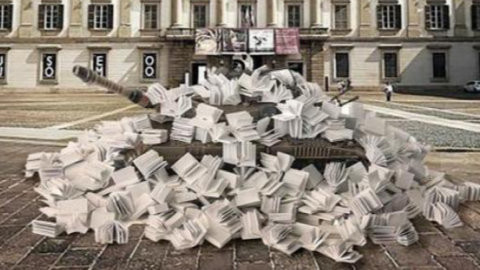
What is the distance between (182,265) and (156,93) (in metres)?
2.12

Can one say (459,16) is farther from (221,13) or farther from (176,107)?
(176,107)

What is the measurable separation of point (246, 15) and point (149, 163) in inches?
1260

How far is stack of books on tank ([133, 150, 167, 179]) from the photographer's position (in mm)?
3809

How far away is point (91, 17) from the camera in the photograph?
34.5 metres

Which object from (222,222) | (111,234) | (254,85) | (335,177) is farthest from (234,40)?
(111,234)

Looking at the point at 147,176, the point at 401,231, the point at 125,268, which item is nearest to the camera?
the point at 125,268

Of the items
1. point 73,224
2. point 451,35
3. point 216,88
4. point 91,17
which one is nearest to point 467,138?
point 216,88

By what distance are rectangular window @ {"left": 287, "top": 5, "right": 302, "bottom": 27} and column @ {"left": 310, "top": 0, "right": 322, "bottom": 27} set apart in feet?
3.14

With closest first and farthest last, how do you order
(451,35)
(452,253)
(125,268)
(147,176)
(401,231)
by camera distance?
(125,268), (452,253), (401,231), (147,176), (451,35)

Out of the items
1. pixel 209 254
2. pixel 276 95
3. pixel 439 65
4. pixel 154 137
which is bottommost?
pixel 209 254

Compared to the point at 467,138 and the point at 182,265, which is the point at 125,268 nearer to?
the point at 182,265

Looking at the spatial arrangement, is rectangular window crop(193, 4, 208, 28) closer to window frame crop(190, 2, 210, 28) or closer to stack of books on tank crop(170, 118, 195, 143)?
window frame crop(190, 2, 210, 28)

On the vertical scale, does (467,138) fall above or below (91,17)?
below

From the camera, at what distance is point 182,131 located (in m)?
4.03
